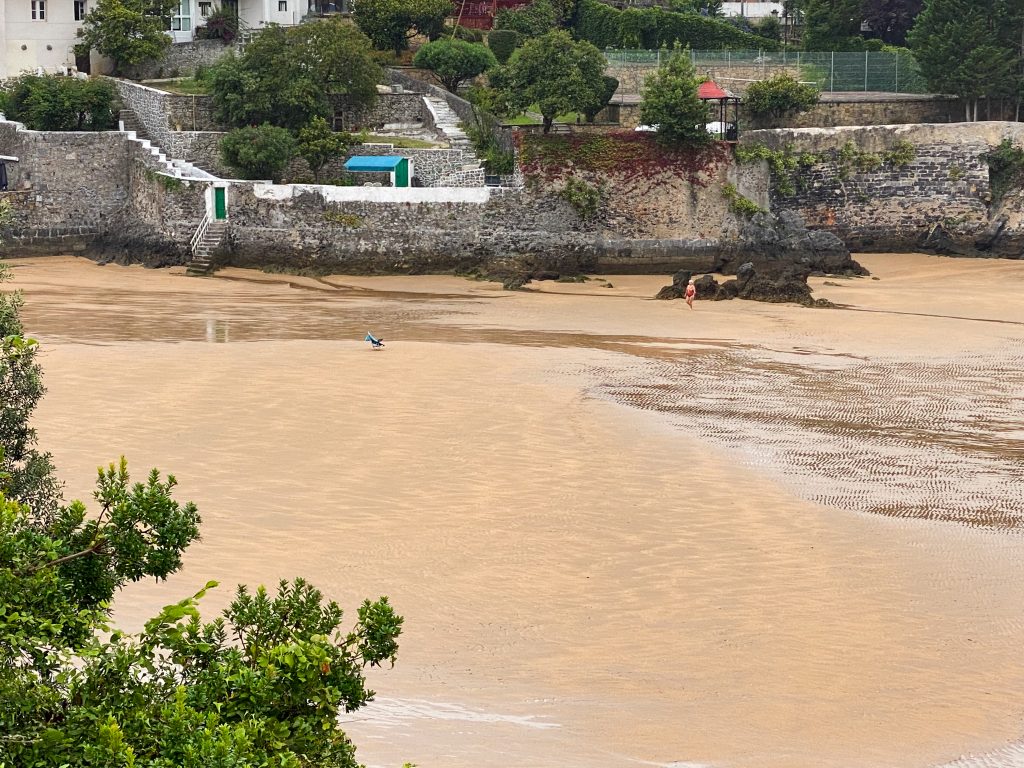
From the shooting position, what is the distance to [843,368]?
81.4 feet

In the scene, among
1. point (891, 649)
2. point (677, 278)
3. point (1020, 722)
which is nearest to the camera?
point (1020, 722)

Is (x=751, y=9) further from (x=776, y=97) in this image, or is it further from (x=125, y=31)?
(x=125, y=31)

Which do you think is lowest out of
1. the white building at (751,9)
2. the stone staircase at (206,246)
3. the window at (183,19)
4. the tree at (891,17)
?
the stone staircase at (206,246)

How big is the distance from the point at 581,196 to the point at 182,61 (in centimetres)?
1356

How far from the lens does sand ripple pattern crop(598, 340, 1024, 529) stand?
17.2 metres

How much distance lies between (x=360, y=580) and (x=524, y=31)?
3509 centimetres

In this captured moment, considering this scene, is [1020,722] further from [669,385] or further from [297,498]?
[669,385]

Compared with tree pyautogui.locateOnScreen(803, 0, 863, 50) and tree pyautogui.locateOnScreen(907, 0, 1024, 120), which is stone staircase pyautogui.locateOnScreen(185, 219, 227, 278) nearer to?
tree pyautogui.locateOnScreen(907, 0, 1024, 120)

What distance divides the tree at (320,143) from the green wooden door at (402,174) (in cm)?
141

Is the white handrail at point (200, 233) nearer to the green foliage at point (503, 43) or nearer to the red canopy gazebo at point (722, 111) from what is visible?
the red canopy gazebo at point (722, 111)

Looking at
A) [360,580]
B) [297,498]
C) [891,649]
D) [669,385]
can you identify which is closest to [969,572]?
[891,649]

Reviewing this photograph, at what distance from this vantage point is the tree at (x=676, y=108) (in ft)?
120

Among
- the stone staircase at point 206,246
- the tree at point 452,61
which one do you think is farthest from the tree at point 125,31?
the stone staircase at point 206,246

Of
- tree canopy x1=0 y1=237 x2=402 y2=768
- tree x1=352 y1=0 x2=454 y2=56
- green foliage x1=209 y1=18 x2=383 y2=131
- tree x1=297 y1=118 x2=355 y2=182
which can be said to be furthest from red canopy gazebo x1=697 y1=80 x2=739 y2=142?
tree canopy x1=0 y1=237 x2=402 y2=768
